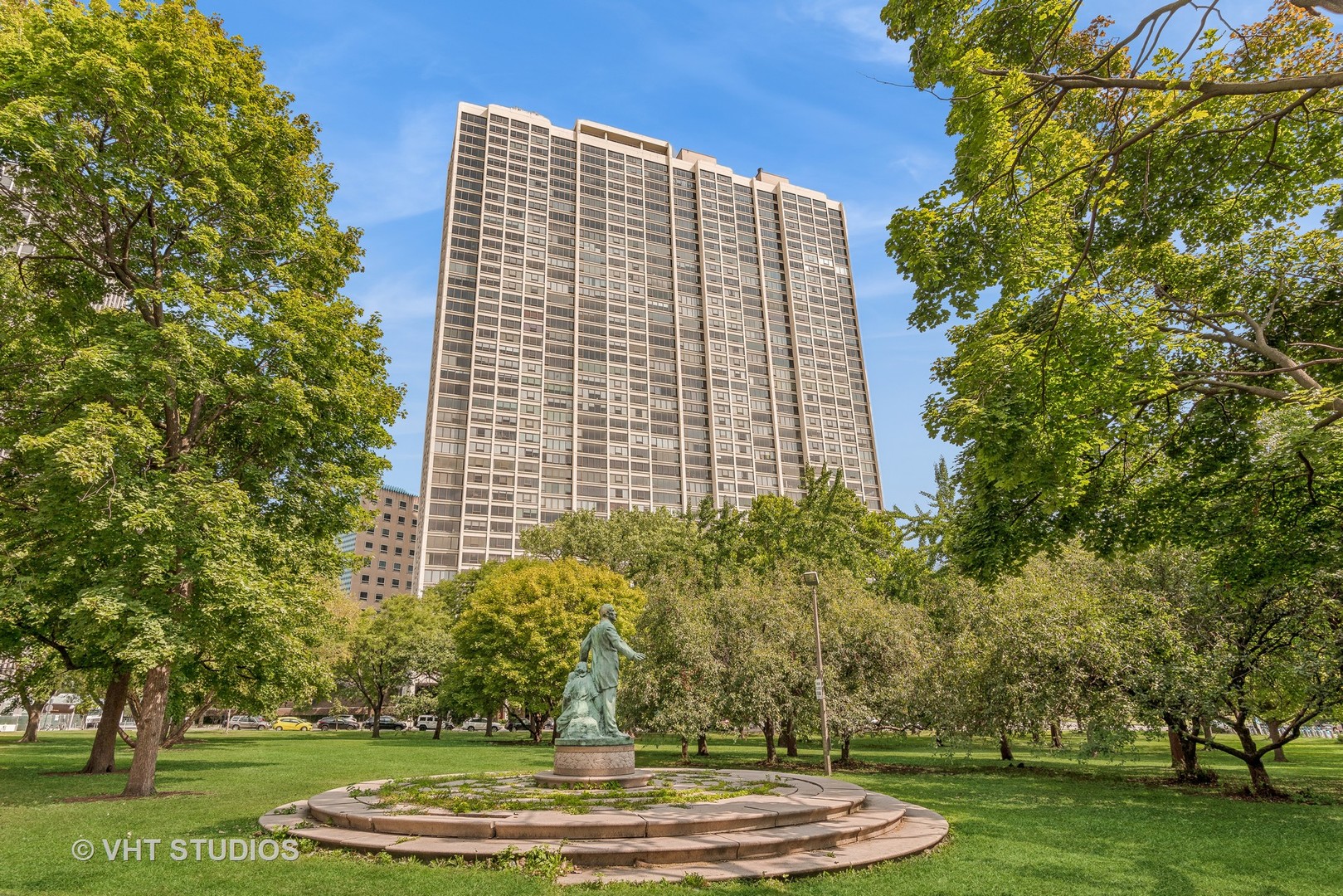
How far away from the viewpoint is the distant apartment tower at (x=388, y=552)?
124 metres

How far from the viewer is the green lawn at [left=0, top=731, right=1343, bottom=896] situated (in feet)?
24.9

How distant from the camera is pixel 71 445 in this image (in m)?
11.6

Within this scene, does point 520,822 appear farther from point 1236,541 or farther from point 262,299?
point 1236,541

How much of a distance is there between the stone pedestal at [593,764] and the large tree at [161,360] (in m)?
6.42

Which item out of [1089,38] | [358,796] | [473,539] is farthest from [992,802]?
[473,539]

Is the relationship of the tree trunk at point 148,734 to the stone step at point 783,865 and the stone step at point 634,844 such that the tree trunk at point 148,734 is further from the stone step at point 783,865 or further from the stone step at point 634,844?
the stone step at point 783,865

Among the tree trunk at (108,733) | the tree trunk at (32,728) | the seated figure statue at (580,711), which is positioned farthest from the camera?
the tree trunk at (32,728)

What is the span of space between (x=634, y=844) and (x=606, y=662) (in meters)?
6.05

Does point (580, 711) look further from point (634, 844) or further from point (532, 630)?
point (532, 630)

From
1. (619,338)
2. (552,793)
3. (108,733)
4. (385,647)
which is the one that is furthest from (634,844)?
(619,338)

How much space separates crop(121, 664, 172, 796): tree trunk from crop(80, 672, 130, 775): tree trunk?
5.28m

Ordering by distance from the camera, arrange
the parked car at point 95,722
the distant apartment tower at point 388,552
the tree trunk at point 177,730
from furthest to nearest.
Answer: the distant apartment tower at point 388,552, the parked car at point 95,722, the tree trunk at point 177,730

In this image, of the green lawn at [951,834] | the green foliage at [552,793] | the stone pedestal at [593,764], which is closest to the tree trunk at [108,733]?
the green lawn at [951,834]

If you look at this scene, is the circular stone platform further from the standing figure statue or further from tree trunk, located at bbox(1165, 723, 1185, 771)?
tree trunk, located at bbox(1165, 723, 1185, 771)
